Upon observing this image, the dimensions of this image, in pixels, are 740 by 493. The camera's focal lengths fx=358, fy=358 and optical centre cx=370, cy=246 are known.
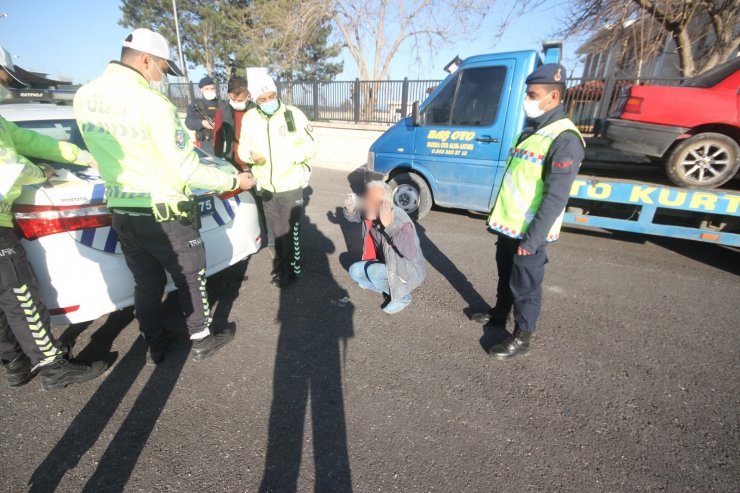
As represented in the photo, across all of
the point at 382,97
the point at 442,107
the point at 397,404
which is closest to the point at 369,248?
the point at 397,404

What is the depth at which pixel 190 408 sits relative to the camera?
Result: 2.12m

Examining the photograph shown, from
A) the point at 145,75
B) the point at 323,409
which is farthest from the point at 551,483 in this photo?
the point at 145,75

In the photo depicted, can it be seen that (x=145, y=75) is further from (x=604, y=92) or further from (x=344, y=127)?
(x=344, y=127)

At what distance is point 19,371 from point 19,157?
1335 millimetres

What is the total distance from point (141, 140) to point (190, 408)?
1541 millimetres

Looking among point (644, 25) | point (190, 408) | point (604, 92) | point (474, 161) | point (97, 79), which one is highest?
point (644, 25)

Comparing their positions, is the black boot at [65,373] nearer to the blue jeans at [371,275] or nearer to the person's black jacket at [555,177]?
the blue jeans at [371,275]

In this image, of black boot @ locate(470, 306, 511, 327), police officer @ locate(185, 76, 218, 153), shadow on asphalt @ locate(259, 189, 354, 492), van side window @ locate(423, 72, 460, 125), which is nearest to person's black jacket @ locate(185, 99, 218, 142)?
police officer @ locate(185, 76, 218, 153)

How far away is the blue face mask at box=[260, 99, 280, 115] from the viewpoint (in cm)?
312

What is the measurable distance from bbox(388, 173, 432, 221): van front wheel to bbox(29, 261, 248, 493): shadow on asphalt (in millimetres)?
3300

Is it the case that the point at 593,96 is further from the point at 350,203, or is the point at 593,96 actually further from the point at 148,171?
the point at 148,171

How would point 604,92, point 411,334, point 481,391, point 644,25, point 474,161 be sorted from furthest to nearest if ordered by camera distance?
point 644,25
point 604,92
point 474,161
point 411,334
point 481,391

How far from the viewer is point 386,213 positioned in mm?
2826

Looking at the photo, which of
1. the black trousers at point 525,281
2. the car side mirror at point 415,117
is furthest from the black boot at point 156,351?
the car side mirror at point 415,117
